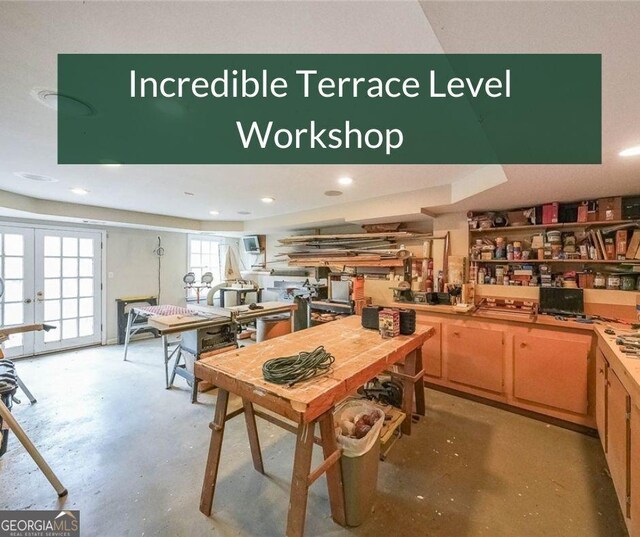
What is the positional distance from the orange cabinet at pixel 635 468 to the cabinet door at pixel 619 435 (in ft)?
0.29

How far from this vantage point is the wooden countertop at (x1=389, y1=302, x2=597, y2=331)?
248cm

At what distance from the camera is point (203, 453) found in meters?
2.24

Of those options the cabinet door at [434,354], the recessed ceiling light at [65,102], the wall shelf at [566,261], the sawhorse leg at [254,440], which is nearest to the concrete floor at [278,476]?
the sawhorse leg at [254,440]

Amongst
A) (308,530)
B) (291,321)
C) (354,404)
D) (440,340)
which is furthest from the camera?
(291,321)

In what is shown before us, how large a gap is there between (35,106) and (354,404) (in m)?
2.73

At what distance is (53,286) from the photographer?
470 centimetres

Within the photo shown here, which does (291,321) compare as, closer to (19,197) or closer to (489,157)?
(489,157)

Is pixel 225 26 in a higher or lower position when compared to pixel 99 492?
higher

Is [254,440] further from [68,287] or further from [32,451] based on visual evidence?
[68,287]

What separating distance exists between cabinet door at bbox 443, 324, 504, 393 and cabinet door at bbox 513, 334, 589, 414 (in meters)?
0.15

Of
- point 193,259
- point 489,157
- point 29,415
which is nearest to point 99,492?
point 29,415

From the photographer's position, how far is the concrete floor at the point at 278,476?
5.32ft

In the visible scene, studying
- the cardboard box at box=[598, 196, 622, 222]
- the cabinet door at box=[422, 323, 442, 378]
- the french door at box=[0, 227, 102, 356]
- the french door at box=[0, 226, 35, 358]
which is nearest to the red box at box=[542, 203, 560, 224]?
the cardboard box at box=[598, 196, 622, 222]

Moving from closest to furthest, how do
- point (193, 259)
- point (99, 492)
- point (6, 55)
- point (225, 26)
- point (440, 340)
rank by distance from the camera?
point (225, 26) → point (6, 55) → point (99, 492) → point (440, 340) → point (193, 259)
